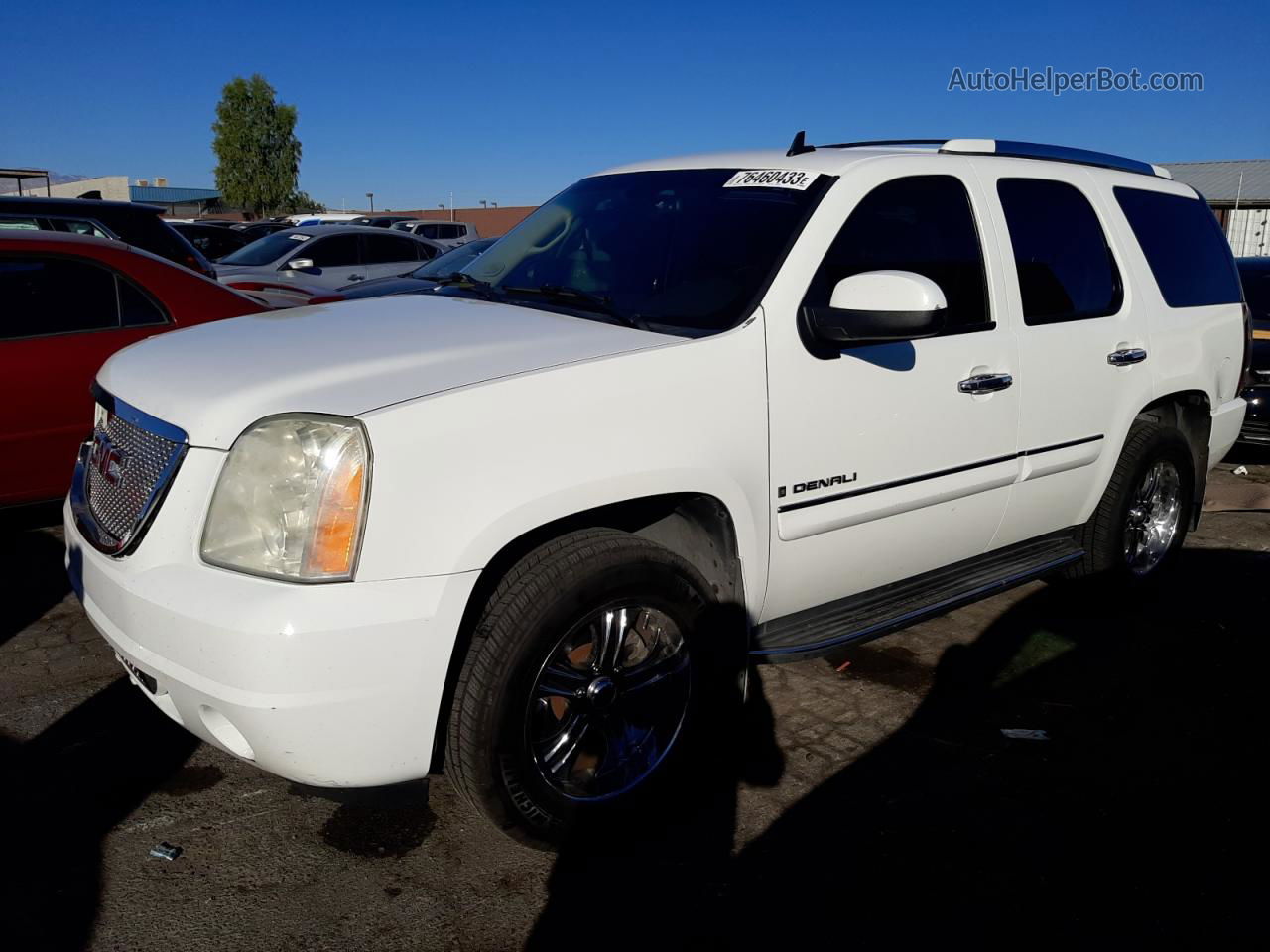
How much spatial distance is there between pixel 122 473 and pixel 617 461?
1.34 metres

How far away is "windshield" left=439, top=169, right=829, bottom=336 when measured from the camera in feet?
10.4

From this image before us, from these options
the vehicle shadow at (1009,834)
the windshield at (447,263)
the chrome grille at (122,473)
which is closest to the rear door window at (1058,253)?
the vehicle shadow at (1009,834)

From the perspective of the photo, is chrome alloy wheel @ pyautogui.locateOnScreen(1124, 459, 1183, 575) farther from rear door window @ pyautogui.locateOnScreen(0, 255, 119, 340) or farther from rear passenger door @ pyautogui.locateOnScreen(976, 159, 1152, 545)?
rear door window @ pyautogui.locateOnScreen(0, 255, 119, 340)

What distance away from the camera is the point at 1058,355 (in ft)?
12.7

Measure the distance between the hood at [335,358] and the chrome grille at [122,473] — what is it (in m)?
0.05

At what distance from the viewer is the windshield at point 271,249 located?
13477 millimetres

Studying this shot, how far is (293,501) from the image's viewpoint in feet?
7.79

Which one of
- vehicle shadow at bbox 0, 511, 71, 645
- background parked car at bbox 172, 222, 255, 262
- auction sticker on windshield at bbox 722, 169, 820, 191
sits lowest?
vehicle shadow at bbox 0, 511, 71, 645

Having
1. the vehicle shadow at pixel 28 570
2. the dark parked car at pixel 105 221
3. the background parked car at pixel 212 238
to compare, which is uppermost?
the background parked car at pixel 212 238

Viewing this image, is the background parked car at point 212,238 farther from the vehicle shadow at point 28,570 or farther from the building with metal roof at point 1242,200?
the building with metal roof at point 1242,200

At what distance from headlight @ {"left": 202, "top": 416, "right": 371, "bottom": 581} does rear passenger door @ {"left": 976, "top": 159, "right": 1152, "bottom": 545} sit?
2476 mm

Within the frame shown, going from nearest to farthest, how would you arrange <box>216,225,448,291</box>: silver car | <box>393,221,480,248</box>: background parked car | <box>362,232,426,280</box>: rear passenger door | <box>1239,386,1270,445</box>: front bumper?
<box>1239,386,1270,445</box>: front bumper, <box>216,225,448,291</box>: silver car, <box>362,232,426,280</box>: rear passenger door, <box>393,221,480,248</box>: background parked car

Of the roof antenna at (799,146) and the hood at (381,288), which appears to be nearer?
the roof antenna at (799,146)

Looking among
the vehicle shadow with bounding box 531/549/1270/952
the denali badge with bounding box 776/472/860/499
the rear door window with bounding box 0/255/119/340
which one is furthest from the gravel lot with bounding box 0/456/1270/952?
the rear door window with bounding box 0/255/119/340
